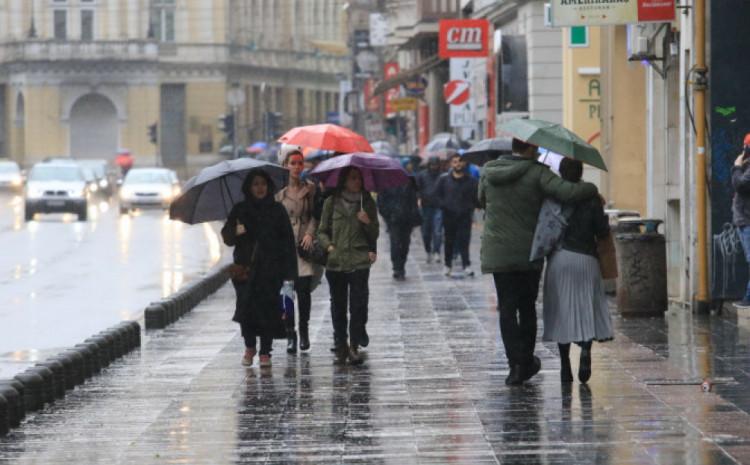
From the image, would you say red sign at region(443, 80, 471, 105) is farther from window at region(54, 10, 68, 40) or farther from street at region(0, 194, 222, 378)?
window at region(54, 10, 68, 40)

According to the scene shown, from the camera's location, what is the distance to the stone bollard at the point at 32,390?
12.7 metres

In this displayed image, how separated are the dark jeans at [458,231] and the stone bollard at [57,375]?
1358cm

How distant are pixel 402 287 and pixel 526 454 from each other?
14.7 metres

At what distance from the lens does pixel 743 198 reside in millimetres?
17453

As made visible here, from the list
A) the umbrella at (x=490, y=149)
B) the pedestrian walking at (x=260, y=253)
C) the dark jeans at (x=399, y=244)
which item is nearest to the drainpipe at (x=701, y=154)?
the umbrella at (x=490, y=149)

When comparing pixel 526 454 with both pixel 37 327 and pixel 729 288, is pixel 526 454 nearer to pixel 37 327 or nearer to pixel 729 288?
pixel 729 288

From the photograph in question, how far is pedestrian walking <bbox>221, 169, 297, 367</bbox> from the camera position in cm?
1488

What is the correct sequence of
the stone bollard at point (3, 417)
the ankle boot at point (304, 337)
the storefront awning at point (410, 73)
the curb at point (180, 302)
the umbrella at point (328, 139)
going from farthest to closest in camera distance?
the storefront awning at point (410, 73) → the curb at point (180, 302) → the umbrella at point (328, 139) → the ankle boot at point (304, 337) → the stone bollard at point (3, 417)

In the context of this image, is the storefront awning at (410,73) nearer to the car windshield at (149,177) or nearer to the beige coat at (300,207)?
the car windshield at (149,177)

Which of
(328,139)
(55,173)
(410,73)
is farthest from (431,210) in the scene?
(410,73)

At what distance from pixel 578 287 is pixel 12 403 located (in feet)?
12.5

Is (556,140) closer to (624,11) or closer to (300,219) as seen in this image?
(300,219)

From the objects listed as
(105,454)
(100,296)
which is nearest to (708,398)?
(105,454)

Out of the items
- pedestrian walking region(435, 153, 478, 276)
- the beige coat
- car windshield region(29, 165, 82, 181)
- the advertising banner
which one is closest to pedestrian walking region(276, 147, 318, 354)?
the beige coat
